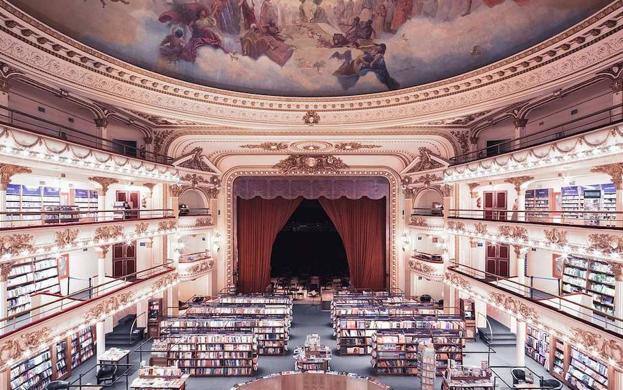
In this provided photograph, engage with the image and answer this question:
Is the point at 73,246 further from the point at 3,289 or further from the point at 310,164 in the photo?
the point at 310,164

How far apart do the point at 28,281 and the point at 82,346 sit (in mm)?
2827

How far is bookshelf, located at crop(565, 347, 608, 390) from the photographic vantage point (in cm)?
862

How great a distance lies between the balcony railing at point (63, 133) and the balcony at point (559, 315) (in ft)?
37.3

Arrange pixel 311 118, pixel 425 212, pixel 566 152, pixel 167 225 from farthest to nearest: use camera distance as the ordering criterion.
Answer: pixel 425 212
pixel 167 225
pixel 311 118
pixel 566 152

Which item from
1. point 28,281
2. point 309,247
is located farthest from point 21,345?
point 309,247

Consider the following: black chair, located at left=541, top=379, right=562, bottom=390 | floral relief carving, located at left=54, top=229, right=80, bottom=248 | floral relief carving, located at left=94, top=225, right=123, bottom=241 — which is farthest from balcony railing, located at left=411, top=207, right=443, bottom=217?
floral relief carving, located at left=54, top=229, right=80, bottom=248

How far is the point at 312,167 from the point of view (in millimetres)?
15945

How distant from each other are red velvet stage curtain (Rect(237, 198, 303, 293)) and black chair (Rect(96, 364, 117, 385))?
800 centimetres

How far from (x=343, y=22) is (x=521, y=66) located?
17.1 feet

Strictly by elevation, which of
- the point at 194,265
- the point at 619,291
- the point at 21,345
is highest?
the point at 619,291

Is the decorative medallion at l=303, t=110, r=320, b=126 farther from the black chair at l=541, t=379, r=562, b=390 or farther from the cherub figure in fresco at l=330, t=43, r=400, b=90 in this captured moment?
the black chair at l=541, t=379, r=562, b=390

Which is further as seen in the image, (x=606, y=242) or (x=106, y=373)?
(x=106, y=373)

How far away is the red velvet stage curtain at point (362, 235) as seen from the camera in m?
17.3

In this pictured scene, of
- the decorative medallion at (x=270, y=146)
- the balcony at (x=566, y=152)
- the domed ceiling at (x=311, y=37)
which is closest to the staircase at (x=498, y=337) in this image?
the balcony at (x=566, y=152)
